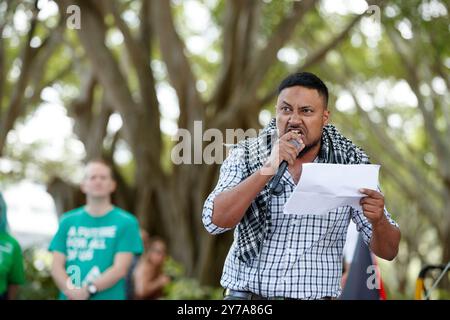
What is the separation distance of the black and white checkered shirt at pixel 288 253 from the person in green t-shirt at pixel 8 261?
2.72 metres

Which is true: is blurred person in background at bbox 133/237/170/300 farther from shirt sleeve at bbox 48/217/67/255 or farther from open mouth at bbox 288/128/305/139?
open mouth at bbox 288/128/305/139

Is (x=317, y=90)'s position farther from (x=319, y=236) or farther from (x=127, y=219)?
(x=127, y=219)

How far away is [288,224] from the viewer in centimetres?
334

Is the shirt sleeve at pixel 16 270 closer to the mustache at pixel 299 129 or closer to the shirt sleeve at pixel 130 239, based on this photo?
the shirt sleeve at pixel 130 239

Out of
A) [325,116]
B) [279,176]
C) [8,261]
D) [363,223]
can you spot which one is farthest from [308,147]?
[8,261]

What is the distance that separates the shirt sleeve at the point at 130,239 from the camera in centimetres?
572

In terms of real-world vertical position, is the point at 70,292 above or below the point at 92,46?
below

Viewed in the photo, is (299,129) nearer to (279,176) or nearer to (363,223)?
(279,176)

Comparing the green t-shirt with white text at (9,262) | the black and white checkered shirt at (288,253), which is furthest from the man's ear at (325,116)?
the green t-shirt with white text at (9,262)

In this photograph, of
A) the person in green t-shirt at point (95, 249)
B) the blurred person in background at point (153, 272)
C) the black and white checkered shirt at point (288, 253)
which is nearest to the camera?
the black and white checkered shirt at point (288, 253)

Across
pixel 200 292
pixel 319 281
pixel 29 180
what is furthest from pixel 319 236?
pixel 29 180

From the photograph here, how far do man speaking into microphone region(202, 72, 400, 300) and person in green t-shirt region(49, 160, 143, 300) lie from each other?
7.70 feet
